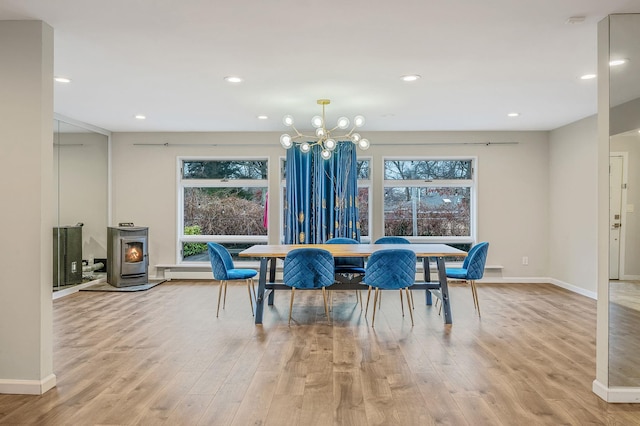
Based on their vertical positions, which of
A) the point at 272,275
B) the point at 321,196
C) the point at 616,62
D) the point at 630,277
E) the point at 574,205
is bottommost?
the point at 272,275

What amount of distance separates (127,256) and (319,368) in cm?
453

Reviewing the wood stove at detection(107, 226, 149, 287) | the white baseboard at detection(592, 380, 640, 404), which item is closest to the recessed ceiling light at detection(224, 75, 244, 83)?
the wood stove at detection(107, 226, 149, 287)

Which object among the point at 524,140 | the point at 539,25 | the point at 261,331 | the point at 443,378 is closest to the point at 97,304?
the point at 261,331

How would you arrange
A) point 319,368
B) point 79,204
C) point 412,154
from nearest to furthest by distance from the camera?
point 319,368
point 79,204
point 412,154

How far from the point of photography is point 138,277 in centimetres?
695

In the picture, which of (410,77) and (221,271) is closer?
(410,77)

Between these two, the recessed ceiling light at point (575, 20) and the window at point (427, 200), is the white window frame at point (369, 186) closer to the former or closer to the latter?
the window at point (427, 200)

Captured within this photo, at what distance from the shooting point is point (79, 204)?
6648 mm

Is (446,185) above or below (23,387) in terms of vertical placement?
above

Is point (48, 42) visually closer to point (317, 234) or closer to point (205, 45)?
point (205, 45)

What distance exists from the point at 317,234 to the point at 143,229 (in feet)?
8.69

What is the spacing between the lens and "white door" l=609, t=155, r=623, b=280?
2848 mm

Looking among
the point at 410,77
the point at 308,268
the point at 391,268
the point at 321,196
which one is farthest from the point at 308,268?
the point at 321,196

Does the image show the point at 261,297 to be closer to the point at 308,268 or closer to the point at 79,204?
the point at 308,268
